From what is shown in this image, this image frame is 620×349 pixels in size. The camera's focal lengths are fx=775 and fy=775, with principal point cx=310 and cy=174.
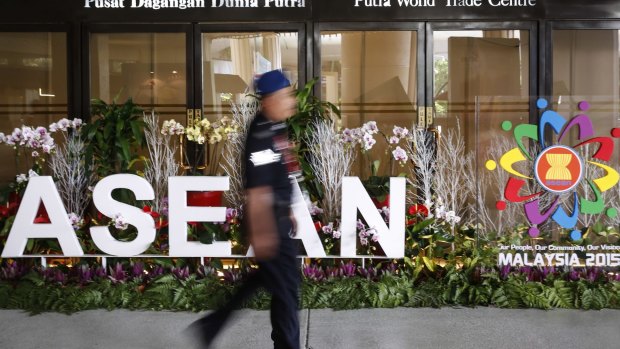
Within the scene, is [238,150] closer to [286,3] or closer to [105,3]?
[286,3]

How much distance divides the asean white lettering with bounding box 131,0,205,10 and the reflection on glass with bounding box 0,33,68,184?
985 millimetres

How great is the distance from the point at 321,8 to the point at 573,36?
3019 millimetres

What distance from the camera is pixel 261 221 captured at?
14.4 feet

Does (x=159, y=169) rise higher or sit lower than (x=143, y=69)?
lower

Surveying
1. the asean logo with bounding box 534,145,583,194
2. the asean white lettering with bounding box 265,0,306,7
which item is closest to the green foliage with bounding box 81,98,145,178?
the asean white lettering with bounding box 265,0,306,7

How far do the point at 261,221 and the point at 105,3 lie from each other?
553 centimetres

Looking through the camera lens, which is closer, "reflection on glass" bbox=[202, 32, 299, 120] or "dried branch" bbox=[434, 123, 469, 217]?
"dried branch" bbox=[434, 123, 469, 217]

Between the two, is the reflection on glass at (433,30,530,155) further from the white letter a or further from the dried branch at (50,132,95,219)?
the white letter a

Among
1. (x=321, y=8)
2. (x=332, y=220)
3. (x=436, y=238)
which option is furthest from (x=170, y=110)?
(x=436, y=238)

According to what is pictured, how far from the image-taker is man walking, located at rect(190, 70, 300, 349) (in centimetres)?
443

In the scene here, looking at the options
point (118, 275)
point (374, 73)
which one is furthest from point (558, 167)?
point (118, 275)

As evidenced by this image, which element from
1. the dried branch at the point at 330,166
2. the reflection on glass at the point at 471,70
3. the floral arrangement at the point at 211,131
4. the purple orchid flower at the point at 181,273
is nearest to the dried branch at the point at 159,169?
the floral arrangement at the point at 211,131

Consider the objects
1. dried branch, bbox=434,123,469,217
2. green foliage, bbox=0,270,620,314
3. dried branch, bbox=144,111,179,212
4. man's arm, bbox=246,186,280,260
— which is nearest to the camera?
man's arm, bbox=246,186,280,260

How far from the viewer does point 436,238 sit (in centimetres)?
707
